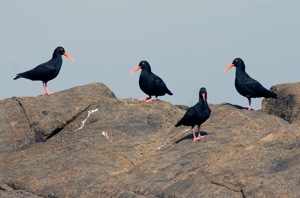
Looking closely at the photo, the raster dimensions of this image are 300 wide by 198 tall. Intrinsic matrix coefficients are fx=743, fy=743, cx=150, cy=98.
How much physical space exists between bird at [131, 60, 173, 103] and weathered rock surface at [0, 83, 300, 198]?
35.5 inches

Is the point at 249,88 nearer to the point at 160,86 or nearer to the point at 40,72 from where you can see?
the point at 160,86

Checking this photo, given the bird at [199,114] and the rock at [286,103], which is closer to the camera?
the bird at [199,114]

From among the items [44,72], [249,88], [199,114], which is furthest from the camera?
[44,72]

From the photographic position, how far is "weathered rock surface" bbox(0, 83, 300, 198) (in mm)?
17156

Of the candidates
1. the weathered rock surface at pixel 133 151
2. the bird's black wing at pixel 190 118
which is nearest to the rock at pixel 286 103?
the weathered rock surface at pixel 133 151

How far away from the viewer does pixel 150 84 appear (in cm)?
2650

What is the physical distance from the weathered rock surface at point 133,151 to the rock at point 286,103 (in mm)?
2165

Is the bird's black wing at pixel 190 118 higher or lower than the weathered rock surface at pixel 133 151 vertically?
higher

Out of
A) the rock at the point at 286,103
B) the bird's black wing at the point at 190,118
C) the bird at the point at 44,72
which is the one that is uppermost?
the bird at the point at 44,72

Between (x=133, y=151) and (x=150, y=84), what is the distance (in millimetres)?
5576

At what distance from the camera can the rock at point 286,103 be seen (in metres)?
25.9

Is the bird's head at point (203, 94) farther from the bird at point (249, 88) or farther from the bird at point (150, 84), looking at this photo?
the bird at point (150, 84)

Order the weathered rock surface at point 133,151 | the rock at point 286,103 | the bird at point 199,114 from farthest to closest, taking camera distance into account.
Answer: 1. the rock at point 286,103
2. the bird at point 199,114
3. the weathered rock surface at point 133,151

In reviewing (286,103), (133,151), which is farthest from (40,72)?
(286,103)
